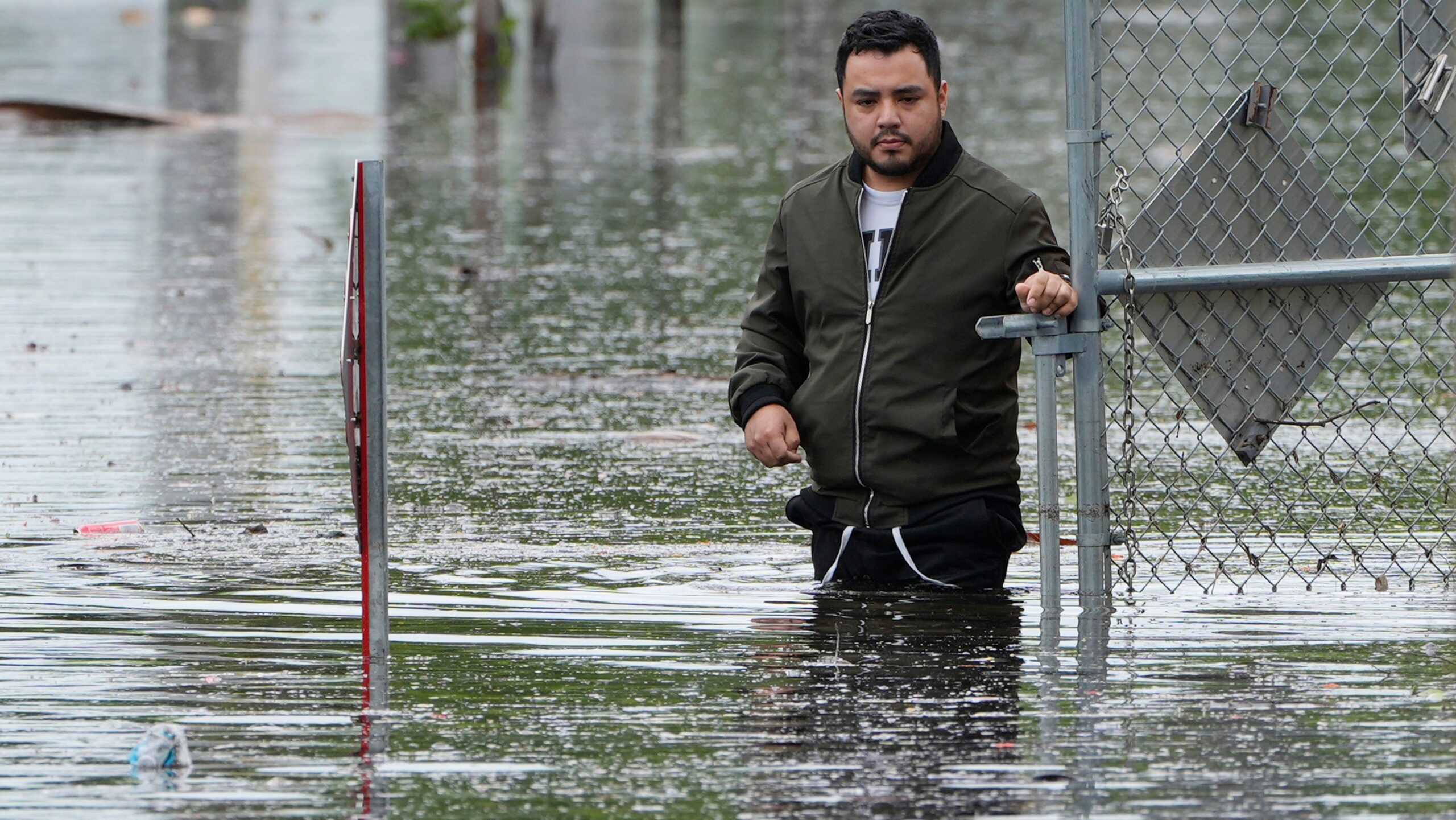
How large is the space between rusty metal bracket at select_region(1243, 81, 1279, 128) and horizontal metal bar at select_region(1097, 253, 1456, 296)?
326 millimetres

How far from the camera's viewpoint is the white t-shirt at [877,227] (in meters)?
5.14

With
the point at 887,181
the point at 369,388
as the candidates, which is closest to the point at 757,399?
the point at 887,181

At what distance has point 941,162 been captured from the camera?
513 cm

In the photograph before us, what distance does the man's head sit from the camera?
5.03 metres

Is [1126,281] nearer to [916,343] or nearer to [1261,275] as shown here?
[1261,275]

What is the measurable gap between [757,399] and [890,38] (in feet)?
2.90

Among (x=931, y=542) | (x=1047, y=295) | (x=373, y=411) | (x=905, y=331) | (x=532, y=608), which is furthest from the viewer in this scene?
(x=532, y=608)

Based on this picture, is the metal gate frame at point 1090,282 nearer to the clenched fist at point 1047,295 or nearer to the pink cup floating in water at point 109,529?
the clenched fist at point 1047,295

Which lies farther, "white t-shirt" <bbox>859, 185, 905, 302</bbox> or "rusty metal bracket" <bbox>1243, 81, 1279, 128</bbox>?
"white t-shirt" <bbox>859, 185, 905, 302</bbox>

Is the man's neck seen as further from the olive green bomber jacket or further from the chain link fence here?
the chain link fence

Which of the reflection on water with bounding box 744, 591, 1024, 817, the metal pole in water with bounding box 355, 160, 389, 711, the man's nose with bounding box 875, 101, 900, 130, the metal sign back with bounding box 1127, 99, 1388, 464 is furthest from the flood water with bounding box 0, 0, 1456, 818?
the man's nose with bounding box 875, 101, 900, 130

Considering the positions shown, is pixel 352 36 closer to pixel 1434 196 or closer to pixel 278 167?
pixel 278 167

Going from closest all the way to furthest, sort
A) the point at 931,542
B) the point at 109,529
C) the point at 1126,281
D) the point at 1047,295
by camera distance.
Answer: the point at 1047,295 → the point at 1126,281 → the point at 931,542 → the point at 109,529

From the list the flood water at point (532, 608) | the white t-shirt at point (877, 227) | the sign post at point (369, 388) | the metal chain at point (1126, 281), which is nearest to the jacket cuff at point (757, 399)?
the white t-shirt at point (877, 227)
